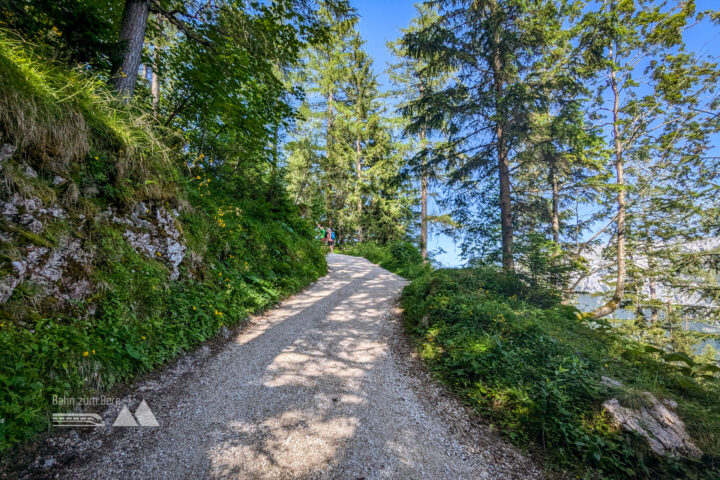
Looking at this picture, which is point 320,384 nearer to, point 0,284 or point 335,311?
point 335,311

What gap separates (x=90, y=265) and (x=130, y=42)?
4.40 m

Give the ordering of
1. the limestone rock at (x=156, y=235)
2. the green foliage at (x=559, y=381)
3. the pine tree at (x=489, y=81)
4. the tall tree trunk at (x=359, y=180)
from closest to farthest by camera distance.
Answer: the green foliage at (x=559, y=381), the limestone rock at (x=156, y=235), the pine tree at (x=489, y=81), the tall tree trunk at (x=359, y=180)

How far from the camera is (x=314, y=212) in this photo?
12461mm

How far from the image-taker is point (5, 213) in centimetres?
260

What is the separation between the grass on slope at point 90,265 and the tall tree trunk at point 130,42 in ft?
2.10

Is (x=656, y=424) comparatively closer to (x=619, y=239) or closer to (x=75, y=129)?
(x=75, y=129)

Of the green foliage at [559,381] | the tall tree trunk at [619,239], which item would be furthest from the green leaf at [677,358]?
the tall tree trunk at [619,239]

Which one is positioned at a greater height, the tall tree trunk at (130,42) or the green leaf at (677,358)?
the tall tree trunk at (130,42)

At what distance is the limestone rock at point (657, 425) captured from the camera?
8.20 feet

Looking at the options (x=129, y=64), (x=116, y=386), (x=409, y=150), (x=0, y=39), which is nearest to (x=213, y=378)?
(x=116, y=386)

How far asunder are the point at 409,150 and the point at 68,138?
17.4 metres

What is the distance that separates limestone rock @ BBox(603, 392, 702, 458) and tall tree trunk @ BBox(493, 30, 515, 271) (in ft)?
18.0

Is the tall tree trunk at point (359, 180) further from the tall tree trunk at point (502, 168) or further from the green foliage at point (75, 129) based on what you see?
the green foliage at point (75, 129)

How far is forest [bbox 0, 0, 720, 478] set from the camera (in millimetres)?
2725
